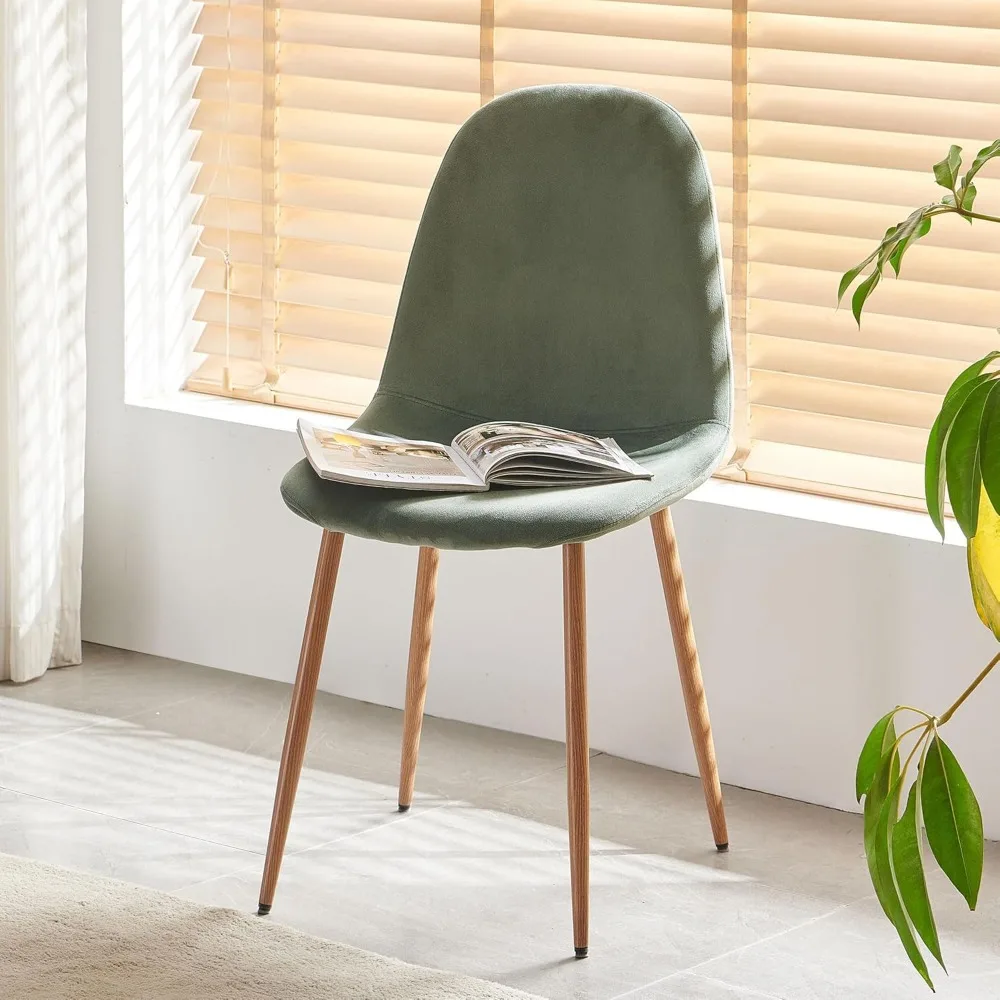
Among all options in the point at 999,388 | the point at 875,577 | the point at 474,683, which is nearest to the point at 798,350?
the point at 875,577

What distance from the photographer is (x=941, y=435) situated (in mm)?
862

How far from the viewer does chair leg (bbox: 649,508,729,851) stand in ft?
6.21

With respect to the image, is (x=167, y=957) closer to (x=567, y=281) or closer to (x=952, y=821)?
(x=567, y=281)

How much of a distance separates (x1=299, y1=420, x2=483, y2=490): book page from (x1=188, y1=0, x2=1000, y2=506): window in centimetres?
57

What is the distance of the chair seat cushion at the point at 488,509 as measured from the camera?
5.16 feet

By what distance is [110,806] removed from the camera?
6.77ft

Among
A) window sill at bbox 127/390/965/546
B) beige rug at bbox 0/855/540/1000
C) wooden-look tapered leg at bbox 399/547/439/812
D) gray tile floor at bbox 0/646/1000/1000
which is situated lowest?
gray tile floor at bbox 0/646/1000/1000

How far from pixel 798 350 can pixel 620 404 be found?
358mm

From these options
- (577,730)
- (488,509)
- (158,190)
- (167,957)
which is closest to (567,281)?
(488,509)

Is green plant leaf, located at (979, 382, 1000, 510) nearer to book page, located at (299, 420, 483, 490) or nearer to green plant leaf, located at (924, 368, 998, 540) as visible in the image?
green plant leaf, located at (924, 368, 998, 540)

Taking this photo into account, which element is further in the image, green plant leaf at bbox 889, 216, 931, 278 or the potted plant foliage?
green plant leaf at bbox 889, 216, 931, 278

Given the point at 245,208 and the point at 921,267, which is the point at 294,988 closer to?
the point at 921,267

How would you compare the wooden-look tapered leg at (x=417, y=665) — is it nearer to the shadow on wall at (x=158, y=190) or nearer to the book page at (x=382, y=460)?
the book page at (x=382, y=460)

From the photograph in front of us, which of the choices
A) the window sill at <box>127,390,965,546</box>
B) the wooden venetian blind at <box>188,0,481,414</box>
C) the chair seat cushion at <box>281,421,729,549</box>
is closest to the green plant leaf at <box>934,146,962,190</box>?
the chair seat cushion at <box>281,421,729,549</box>
